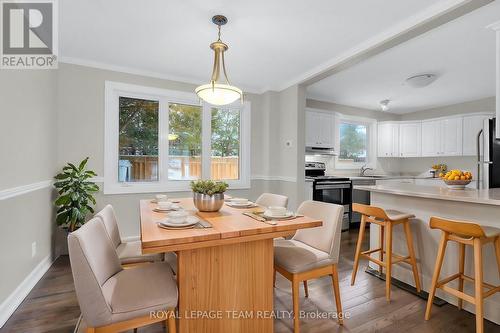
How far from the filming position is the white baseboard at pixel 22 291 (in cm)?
188

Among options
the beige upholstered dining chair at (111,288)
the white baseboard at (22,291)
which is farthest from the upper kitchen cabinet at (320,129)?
the white baseboard at (22,291)

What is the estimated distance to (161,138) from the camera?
3.86 meters

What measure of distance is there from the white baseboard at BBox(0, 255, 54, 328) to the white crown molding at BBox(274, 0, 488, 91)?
385 centimetres

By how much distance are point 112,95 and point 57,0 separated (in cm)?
146

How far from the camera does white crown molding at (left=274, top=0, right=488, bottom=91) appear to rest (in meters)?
2.04

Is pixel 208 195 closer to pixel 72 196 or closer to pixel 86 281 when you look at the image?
pixel 86 281

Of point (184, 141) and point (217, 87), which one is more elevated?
point (217, 87)

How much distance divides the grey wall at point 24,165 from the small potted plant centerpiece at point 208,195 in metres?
1.36

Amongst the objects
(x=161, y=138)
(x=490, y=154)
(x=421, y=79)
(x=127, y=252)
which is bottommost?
(x=127, y=252)

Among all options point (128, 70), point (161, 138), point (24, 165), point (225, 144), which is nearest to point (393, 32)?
point (225, 144)

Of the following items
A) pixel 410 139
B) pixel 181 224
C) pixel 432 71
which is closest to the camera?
pixel 181 224

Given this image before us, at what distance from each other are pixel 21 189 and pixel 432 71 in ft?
16.0

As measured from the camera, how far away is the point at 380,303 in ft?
7.10

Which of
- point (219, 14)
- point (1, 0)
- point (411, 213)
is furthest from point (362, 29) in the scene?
point (1, 0)
